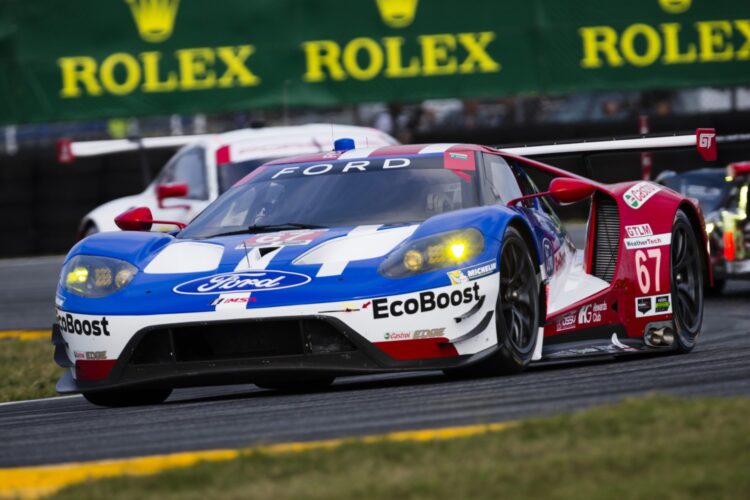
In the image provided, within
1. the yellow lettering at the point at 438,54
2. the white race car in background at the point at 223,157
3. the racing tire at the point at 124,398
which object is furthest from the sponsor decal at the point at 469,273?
the yellow lettering at the point at 438,54

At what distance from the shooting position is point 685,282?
8742 mm

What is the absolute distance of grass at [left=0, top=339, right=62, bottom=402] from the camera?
9.10 m

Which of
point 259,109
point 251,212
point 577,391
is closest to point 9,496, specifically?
point 577,391

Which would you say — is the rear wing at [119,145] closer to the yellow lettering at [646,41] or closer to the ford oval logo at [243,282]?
the yellow lettering at [646,41]

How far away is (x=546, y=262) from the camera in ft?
24.7

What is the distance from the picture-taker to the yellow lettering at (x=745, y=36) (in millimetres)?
18625

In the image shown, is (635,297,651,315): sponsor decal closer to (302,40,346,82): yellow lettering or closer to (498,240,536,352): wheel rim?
(498,240,536,352): wheel rim

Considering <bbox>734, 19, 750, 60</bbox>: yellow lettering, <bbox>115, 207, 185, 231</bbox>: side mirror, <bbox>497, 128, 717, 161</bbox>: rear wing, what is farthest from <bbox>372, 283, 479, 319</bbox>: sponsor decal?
<bbox>734, 19, 750, 60</bbox>: yellow lettering

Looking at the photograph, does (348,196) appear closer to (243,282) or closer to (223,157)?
(243,282)

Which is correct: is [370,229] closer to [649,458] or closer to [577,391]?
[577,391]

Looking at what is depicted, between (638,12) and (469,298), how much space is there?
12.5m

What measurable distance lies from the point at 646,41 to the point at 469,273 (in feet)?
40.7

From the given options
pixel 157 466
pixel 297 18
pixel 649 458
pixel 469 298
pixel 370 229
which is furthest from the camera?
pixel 297 18

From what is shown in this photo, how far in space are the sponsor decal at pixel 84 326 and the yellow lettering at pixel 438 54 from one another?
1170 cm
